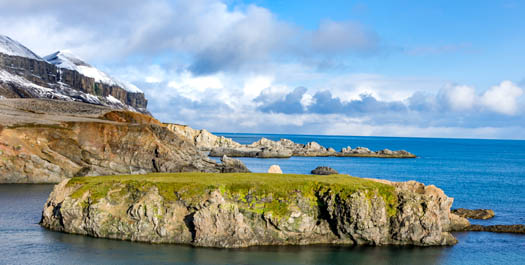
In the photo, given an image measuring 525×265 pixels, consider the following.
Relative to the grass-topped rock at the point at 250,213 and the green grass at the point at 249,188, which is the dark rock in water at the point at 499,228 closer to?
the grass-topped rock at the point at 250,213

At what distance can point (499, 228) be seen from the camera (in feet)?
139

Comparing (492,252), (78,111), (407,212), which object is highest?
(78,111)

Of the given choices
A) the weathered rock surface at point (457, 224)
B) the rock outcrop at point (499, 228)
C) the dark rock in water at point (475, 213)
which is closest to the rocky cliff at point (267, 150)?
the dark rock in water at point (475, 213)

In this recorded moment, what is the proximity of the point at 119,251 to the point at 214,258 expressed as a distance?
640 cm

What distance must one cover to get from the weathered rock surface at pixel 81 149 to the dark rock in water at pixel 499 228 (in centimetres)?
4561

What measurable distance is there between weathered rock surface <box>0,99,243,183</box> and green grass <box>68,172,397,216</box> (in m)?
37.4

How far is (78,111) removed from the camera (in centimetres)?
10450

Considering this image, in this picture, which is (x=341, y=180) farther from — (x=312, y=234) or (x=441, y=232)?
(x=441, y=232)

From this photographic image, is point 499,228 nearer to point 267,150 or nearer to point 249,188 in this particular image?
point 249,188

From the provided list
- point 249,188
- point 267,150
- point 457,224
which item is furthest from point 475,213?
point 267,150

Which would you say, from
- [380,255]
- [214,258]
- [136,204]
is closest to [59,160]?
[136,204]

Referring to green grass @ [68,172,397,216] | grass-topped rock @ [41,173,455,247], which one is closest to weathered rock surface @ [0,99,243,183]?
green grass @ [68,172,397,216]

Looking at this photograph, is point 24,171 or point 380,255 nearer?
point 380,255

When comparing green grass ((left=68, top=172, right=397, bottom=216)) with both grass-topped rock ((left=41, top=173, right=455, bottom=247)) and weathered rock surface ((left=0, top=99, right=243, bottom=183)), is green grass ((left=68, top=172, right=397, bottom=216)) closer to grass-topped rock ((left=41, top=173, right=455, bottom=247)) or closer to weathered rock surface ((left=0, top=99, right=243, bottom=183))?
grass-topped rock ((left=41, top=173, right=455, bottom=247))
